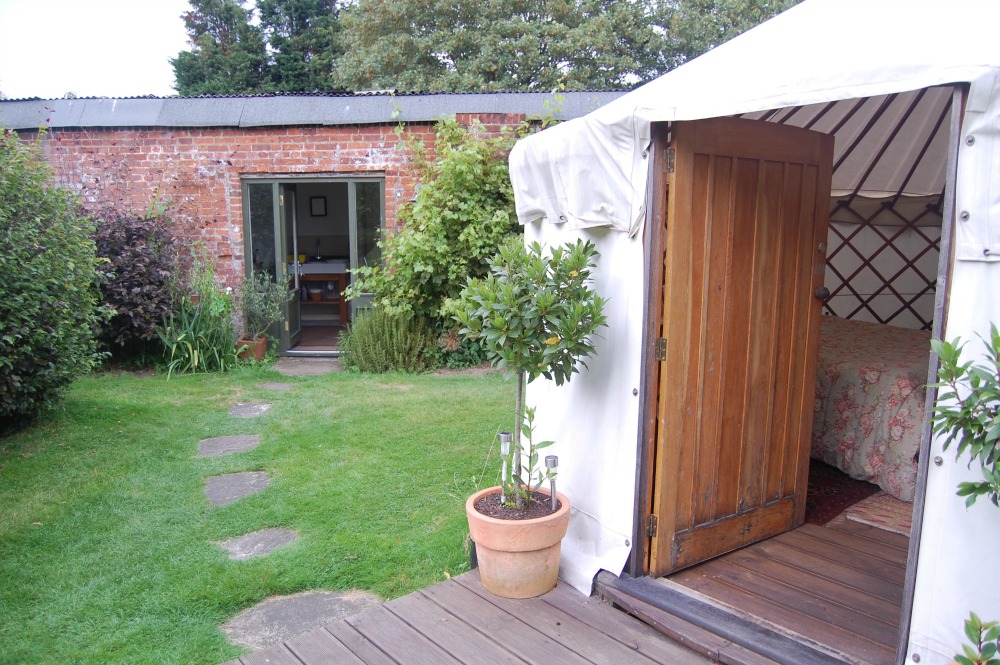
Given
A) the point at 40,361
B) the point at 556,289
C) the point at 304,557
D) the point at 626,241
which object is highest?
the point at 626,241

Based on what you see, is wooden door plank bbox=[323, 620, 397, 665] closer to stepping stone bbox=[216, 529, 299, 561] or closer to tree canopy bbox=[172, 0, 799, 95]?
stepping stone bbox=[216, 529, 299, 561]

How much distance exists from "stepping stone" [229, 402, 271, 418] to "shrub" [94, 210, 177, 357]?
1540 millimetres

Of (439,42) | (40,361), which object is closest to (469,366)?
(40,361)

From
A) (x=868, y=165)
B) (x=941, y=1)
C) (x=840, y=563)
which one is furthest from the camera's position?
(x=868, y=165)

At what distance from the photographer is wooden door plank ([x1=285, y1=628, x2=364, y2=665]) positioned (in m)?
2.16

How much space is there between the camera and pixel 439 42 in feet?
45.8

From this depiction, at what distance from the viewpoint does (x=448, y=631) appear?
2.32 metres

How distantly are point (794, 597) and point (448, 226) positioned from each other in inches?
173

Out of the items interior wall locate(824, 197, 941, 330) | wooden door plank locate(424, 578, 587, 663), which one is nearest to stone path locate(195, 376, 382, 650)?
wooden door plank locate(424, 578, 587, 663)

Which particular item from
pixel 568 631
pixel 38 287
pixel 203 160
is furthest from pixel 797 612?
pixel 203 160

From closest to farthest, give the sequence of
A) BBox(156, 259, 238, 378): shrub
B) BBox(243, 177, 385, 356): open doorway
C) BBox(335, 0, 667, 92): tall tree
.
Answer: BBox(156, 259, 238, 378): shrub < BBox(243, 177, 385, 356): open doorway < BBox(335, 0, 667, 92): tall tree

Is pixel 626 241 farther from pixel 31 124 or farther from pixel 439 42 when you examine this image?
pixel 439 42

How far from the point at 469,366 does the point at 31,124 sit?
450 centimetres

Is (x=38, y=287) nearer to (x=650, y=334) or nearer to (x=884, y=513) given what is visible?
(x=650, y=334)
